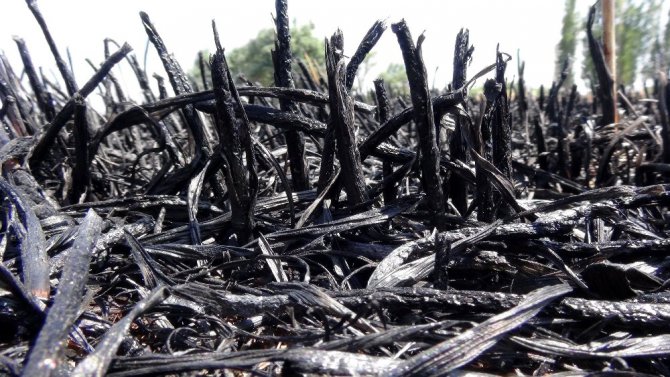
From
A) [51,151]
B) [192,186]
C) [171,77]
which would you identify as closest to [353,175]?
[192,186]

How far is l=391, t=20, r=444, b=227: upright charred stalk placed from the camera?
99 cm

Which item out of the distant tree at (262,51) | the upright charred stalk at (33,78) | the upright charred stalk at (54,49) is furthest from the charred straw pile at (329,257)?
the distant tree at (262,51)

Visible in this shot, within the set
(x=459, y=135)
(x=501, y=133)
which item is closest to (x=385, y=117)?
(x=459, y=135)

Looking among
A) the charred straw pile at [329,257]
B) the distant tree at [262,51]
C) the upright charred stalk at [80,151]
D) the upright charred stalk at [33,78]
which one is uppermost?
the distant tree at [262,51]

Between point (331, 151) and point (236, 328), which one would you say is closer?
point (236, 328)

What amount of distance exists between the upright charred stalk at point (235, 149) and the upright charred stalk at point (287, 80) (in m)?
0.23

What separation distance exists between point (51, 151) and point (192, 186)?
708 mm

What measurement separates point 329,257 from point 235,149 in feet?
0.87

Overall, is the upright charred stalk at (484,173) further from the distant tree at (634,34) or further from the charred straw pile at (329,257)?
the distant tree at (634,34)

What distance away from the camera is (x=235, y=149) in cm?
102

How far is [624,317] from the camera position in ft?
2.59

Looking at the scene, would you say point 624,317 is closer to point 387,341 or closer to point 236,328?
point 387,341

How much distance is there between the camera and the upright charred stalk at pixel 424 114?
992mm

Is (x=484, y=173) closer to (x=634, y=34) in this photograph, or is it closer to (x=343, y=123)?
(x=343, y=123)
